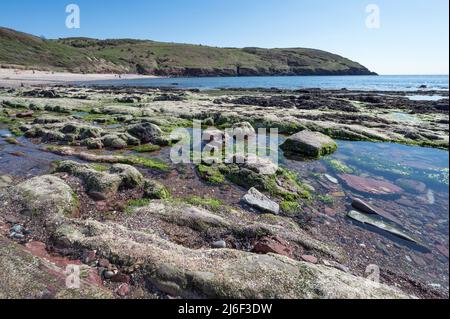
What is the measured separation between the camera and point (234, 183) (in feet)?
35.7

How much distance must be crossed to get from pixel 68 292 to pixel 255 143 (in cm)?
1391

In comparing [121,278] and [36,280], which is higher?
[36,280]

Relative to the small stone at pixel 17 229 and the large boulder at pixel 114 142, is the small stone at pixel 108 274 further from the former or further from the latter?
the large boulder at pixel 114 142

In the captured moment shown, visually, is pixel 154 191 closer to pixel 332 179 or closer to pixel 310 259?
pixel 310 259

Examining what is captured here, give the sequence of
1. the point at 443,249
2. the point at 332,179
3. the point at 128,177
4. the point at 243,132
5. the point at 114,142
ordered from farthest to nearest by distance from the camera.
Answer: the point at 243,132 → the point at 114,142 → the point at 332,179 → the point at 128,177 → the point at 443,249

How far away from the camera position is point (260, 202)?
9141 millimetres

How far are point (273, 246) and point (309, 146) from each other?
9807mm

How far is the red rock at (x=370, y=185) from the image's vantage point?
35.2 feet

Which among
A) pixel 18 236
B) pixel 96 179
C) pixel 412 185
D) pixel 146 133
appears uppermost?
pixel 146 133

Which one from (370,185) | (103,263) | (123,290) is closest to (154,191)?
(103,263)

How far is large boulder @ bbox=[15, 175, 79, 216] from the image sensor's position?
7.26 meters
